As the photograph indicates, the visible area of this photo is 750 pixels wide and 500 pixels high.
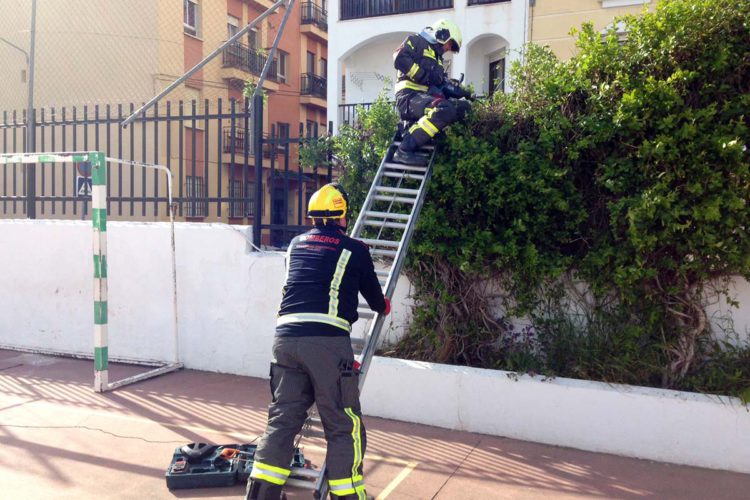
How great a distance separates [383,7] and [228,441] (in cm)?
1384

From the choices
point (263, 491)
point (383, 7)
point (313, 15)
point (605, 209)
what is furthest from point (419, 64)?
point (313, 15)

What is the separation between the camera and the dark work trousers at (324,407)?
12.6ft

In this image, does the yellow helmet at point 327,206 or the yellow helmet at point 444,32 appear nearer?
the yellow helmet at point 327,206

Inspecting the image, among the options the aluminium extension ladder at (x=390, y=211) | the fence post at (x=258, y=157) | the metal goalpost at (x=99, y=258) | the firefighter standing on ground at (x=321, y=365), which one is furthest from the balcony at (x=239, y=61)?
the firefighter standing on ground at (x=321, y=365)

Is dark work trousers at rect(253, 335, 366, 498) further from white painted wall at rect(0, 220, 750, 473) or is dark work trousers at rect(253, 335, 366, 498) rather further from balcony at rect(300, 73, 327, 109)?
balcony at rect(300, 73, 327, 109)

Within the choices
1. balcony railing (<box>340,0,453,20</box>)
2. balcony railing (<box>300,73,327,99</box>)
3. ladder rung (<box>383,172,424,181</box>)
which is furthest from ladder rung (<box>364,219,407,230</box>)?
balcony railing (<box>300,73,327,99</box>)

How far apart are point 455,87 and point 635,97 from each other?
1776mm

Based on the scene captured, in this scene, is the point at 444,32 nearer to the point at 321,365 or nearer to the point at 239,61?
the point at 321,365

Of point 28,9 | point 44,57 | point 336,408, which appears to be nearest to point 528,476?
point 336,408

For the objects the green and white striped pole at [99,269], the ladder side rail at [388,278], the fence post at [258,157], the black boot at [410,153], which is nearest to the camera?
the ladder side rail at [388,278]

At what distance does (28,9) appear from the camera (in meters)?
18.8

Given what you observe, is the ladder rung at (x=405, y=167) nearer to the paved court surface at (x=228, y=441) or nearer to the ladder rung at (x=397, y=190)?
the ladder rung at (x=397, y=190)

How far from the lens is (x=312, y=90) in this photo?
95.0ft

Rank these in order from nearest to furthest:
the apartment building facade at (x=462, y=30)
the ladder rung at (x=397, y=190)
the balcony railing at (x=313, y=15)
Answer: the ladder rung at (x=397, y=190) → the apartment building facade at (x=462, y=30) → the balcony railing at (x=313, y=15)
